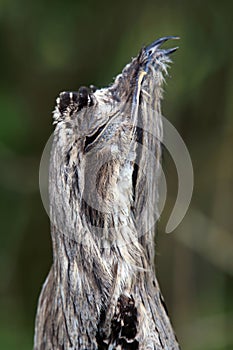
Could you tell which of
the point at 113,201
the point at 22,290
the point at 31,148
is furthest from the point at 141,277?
the point at 22,290

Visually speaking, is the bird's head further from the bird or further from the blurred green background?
the blurred green background

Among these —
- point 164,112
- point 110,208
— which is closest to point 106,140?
point 110,208

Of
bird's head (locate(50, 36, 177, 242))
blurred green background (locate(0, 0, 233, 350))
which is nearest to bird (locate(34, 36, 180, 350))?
bird's head (locate(50, 36, 177, 242))

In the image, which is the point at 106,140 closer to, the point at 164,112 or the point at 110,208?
the point at 110,208

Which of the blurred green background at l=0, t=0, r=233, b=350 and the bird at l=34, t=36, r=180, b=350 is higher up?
the blurred green background at l=0, t=0, r=233, b=350

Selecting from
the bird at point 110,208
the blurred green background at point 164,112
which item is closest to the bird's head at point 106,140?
the bird at point 110,208

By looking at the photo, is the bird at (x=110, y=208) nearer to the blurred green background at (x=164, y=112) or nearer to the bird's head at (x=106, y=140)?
the bird's head at (x=106, y=140)

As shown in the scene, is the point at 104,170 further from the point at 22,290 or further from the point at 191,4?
the point at 22,290
